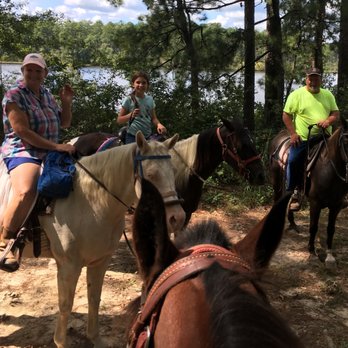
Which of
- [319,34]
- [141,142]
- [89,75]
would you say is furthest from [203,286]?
[319,34]

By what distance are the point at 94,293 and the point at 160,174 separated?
121cm

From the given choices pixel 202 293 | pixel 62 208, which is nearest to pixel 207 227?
pixel 202 293

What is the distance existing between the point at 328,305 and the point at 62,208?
295 cm

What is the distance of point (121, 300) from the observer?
13.3 ft

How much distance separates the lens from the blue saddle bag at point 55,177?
2.77m

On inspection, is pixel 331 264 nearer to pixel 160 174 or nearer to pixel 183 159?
Result: pixel 183 159

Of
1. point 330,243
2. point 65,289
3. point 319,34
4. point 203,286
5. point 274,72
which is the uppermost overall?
point 319,34

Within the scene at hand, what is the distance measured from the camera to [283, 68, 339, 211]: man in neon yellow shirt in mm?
5266

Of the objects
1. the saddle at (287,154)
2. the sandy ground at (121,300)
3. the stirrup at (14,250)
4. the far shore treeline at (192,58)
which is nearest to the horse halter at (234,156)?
the saddle at (287,154)

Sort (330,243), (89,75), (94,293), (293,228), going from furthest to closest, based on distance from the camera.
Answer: (89,75) < (293,228) < (330,243) < (94,293)

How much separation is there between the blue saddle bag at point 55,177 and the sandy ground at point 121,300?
1.10 m

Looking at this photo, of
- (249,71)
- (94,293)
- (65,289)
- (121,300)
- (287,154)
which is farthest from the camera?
(249,71)

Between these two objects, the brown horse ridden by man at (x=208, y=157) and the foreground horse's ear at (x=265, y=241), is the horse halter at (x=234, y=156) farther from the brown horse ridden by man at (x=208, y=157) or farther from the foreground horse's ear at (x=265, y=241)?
the foreground horse's ear at (x=265, y=241)

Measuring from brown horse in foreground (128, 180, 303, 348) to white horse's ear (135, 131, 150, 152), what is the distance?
153 centimetres
